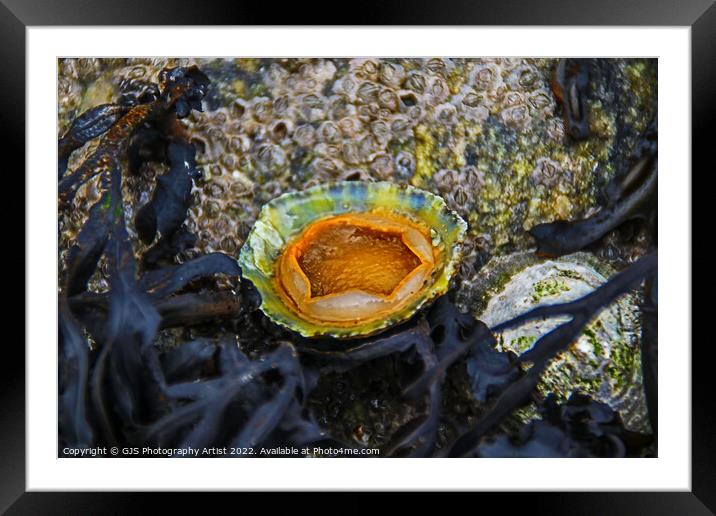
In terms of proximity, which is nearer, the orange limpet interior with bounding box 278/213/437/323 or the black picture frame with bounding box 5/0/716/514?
the black picture frame with bounding box 5/0/716/514

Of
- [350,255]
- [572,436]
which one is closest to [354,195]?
[350,255]

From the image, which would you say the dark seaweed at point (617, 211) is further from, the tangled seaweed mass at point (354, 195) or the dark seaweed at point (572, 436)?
the dark seaweed at point (572, 436)

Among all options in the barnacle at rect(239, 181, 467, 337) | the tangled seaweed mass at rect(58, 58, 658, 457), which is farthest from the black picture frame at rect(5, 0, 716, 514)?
the barnacle at rect(239, 181, 467, 337)

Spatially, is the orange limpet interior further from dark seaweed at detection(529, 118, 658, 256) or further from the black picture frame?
the black picture frame

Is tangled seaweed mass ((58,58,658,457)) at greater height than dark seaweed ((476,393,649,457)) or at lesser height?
greater

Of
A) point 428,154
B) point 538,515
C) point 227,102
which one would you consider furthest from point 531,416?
point 227,102
